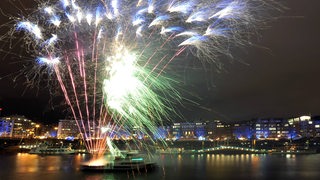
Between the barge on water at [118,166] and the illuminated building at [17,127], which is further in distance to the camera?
the illuminated building at [17,127]

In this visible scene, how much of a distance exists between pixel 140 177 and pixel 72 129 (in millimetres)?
99298

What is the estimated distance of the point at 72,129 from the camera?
12662cm

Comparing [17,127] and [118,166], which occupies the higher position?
[17,127]

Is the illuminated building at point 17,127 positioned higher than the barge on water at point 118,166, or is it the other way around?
the illuminated building at point 17,127

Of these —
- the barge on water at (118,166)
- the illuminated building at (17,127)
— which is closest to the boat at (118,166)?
the barge on water at (118,166)

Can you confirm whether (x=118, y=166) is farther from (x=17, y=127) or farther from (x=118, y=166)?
(x=17, y=127)

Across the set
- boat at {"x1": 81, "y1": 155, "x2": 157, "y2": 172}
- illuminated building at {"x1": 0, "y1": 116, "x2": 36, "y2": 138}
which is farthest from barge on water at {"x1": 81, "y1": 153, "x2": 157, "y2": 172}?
illuminated building at {"x1": 0, "y1": 116, "x2": 36, "y2": 138}

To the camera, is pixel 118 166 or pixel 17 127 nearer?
pixel 118 166

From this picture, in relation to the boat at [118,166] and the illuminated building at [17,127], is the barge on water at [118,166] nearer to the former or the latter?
the boat at [118,166]

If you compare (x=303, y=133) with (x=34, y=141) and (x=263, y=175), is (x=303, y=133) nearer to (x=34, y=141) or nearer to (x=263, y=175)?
(x=34, y=141)

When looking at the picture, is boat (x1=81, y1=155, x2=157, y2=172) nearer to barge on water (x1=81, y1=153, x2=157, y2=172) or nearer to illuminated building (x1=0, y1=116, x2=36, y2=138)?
barge on water (x1=81, y1=153, x2=157, y2=172)

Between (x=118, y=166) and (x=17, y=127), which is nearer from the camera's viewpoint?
(x=118, y=166)

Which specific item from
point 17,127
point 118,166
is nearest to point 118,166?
point 118,166

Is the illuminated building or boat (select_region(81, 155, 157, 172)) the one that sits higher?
the illuminated building
